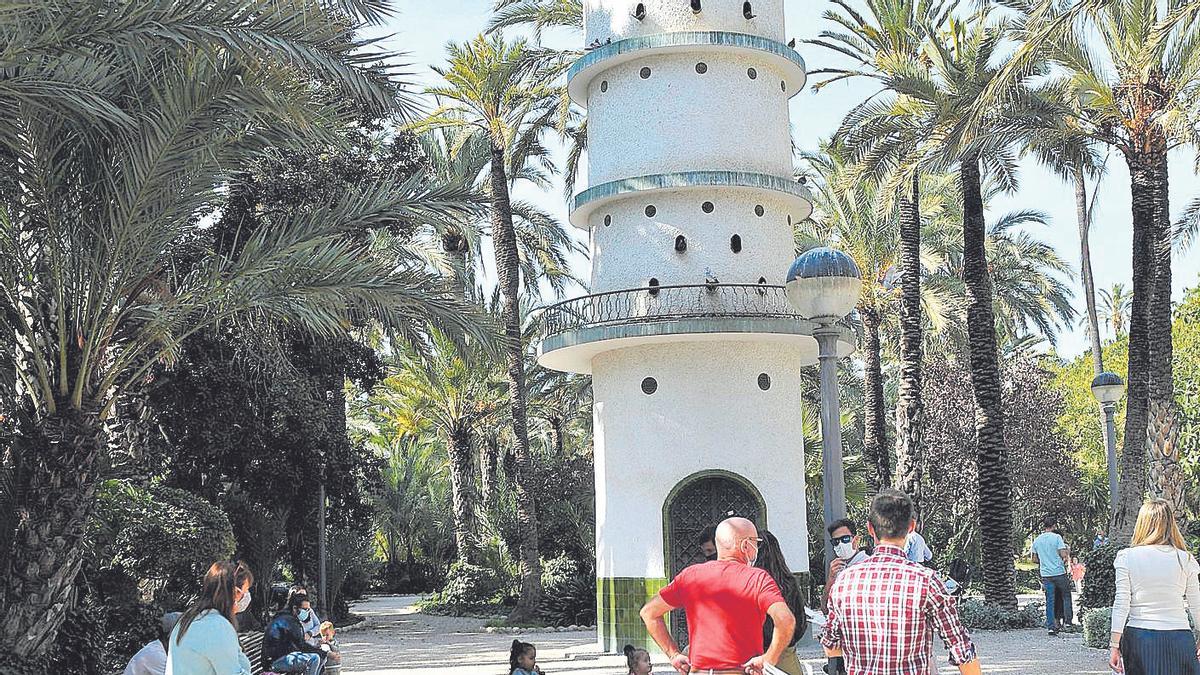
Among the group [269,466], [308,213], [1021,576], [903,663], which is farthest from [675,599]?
[1021,576]

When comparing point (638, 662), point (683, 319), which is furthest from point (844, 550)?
point (683, 319)

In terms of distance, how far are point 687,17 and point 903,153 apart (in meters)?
6.48

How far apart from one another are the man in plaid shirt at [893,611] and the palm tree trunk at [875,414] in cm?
2594

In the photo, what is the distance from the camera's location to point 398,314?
48.6ft

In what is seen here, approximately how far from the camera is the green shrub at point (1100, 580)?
2152 cm

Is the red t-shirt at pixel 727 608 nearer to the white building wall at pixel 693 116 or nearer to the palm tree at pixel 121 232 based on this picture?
the palm tree at pixel 121 232

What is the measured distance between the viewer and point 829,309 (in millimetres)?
12289

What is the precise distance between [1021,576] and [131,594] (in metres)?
29.3

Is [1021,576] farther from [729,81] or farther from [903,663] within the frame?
[903,663]

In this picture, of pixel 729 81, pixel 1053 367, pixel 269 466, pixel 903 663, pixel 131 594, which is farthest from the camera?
pixel 1053 367

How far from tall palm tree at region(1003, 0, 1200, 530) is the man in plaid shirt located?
54.2 ft

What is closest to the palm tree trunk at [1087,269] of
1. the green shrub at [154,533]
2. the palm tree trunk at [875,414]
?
the palm tree trunk at [875,414]

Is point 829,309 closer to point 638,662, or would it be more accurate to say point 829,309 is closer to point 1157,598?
point 638,662

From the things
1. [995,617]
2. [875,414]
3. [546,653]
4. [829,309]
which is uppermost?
[875,414]
